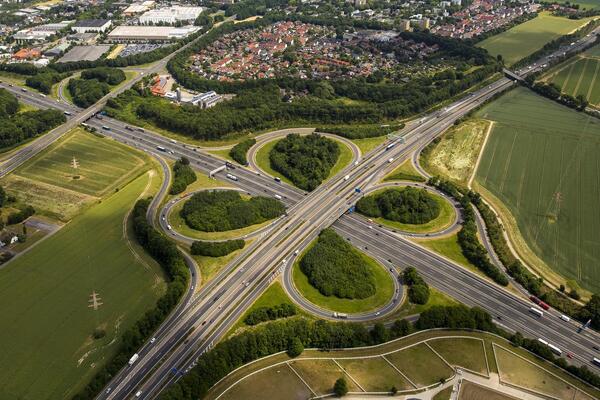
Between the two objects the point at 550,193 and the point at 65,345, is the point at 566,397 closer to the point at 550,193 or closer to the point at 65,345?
the point at 550,193

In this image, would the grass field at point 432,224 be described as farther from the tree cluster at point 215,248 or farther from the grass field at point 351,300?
the tree cluster at point 215,248

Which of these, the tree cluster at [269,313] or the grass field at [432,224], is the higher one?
the grass field at [432,224]

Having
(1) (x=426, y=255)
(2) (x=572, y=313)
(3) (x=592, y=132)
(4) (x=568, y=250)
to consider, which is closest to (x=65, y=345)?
(1) (x=426, y=255)

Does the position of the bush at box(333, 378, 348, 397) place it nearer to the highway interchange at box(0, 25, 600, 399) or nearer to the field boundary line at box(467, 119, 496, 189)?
the highway interchange at box(0, 25, 600, 399)

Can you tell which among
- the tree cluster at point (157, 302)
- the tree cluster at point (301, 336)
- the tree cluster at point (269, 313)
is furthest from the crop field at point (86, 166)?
the tree cluster at point (301, 336)

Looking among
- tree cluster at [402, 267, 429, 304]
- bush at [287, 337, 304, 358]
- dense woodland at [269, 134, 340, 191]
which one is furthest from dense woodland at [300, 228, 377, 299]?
dense woodland at [269, 134, 340, 191]

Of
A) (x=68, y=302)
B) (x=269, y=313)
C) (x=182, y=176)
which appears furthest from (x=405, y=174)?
(x=68, y=302)
